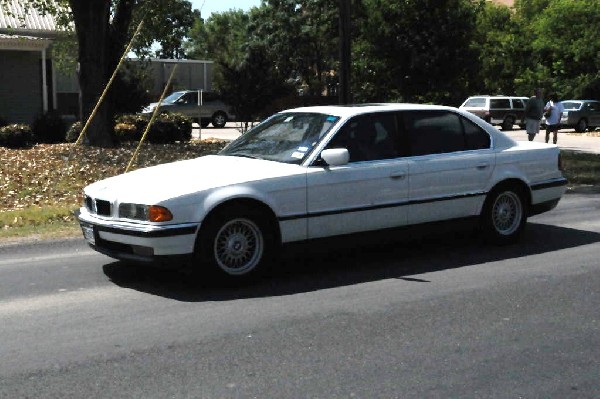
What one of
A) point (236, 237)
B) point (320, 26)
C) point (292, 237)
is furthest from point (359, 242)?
point (320, 26)

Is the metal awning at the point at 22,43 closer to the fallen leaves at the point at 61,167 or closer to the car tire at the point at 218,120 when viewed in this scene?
the fallen leaves at the point at 61,167

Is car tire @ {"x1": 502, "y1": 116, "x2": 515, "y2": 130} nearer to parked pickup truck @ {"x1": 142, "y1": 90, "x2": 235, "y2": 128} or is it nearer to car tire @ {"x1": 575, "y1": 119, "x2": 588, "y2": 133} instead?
car tire @ {"x1": 575, "y1": 119, "x2": 588, "y2": 133}

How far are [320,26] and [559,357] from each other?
46194 mm

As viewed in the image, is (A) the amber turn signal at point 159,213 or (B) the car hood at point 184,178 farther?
(B) the car hood at point 184,178

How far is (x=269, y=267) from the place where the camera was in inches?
301

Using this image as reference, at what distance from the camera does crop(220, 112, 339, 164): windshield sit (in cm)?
805

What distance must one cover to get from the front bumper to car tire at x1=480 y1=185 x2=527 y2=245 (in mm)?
3391

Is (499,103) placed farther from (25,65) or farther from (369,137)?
(369,137)

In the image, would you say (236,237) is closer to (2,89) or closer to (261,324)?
(261,324)

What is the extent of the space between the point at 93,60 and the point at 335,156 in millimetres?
13564

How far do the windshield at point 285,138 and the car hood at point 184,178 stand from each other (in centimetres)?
17

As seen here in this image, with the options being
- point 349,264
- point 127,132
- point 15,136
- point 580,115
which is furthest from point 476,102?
point 349,264

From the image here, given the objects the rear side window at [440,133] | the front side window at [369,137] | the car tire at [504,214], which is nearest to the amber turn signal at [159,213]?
the front side window at [369,137]

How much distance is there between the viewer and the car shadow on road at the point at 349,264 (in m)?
7.42
